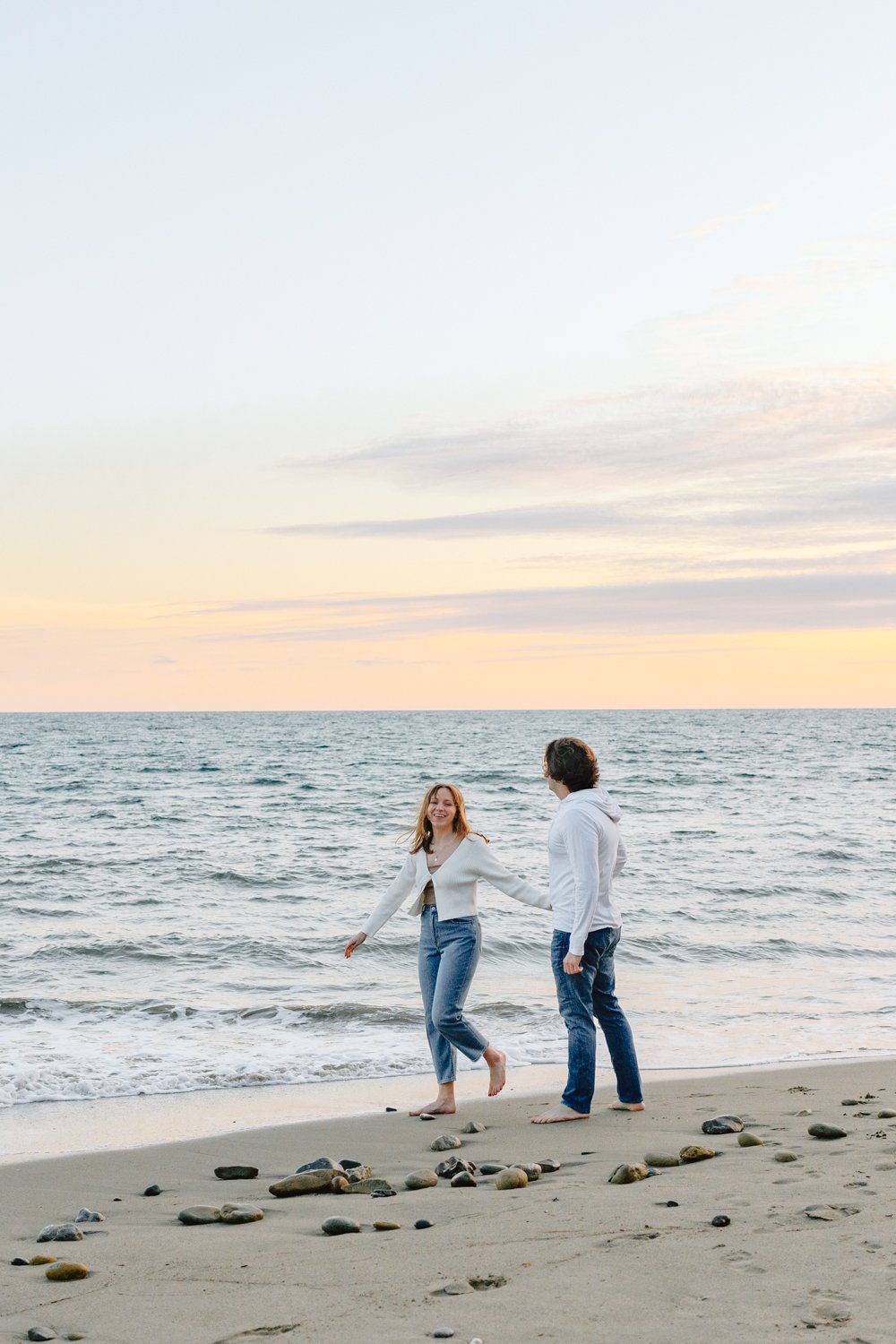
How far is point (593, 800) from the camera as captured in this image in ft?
19.7

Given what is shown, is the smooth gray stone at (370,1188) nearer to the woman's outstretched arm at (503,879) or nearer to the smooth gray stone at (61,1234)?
the smooth gray stone at (61,1234)

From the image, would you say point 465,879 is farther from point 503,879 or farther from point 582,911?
point 582,911

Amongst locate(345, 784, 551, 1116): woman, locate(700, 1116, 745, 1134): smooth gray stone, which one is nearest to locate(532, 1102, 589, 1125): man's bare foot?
locate(345, 784, 551, 1116): woman

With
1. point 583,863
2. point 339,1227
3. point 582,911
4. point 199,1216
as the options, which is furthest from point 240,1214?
point 583,863

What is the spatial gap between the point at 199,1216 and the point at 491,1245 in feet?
4.12

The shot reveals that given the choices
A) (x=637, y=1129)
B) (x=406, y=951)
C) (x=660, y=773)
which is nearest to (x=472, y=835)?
(x=637, y=1129)

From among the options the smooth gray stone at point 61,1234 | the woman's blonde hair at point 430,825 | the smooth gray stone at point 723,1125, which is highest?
the woman's blonde hair at point 430,825

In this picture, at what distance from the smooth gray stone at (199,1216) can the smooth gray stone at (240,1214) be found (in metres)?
0.03

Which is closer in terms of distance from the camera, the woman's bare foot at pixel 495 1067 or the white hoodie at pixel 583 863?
the white hoodie at pixel 583 863

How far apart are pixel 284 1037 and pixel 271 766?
1587 inches

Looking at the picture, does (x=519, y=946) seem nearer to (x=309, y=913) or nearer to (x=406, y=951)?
(x=406, y=951)

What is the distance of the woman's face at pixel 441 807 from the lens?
253 inches

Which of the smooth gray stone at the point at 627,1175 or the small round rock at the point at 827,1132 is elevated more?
the smooth gray stone at the point at 627,1175

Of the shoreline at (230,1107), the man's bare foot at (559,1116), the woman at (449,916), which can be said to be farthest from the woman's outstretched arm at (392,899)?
the man's bare foot at (559,1116)
